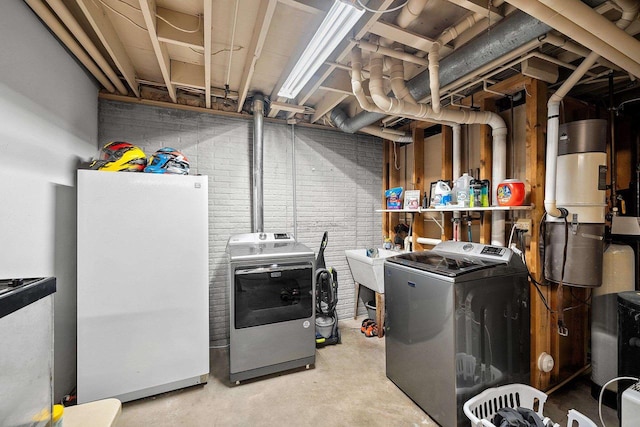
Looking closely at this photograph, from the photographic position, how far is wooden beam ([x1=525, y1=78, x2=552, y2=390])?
2.19 m

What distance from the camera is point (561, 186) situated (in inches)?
79.4

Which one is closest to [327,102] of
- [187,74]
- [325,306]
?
[187,74]

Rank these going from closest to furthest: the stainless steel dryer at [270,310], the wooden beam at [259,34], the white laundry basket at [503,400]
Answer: the wooden beam at [259,34], the white laundry basket at [503,400], the stainless steel dryer at [270,310]

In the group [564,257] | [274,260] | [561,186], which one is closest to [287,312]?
[274,260]

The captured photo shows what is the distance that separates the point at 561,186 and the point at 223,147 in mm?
3257

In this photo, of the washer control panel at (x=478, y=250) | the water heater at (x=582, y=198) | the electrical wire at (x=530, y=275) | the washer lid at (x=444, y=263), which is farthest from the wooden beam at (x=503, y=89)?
the washer lid at (x=444, y=263)

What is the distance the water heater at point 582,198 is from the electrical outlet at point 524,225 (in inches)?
8.3

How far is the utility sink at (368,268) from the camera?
3133mm

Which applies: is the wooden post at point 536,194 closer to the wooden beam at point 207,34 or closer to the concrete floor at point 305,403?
the concrete floor at point 305,403

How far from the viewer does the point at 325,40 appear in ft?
5.84

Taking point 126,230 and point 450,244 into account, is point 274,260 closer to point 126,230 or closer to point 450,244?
point 126,230

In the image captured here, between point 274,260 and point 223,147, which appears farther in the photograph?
point 223,147

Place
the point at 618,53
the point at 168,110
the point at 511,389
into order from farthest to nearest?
the point at 168,110 → the point at 511,389 → the point at 618,53

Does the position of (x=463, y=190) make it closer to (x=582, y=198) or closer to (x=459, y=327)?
(x=582, y=198)
